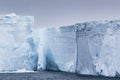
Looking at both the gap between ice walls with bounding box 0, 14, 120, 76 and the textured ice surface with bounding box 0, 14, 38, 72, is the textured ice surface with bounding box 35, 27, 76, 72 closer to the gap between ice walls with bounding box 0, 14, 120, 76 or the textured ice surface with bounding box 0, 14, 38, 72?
the gap between ice walls with bounding box 0, 14, 120, 76

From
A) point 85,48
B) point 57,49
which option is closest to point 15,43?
point 57,49

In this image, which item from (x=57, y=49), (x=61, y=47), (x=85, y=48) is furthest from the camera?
(x=57, y=49)

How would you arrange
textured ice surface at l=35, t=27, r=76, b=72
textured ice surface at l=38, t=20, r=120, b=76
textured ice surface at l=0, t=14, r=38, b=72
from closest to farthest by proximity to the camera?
textured ice surface at l=38, t=20, r=120, b=76 → textured ice surface at l=35, t=27, r=76, b=72 → textured ice surface at l=0, t=14, r=38, b=72

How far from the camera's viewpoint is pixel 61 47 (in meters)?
9.45

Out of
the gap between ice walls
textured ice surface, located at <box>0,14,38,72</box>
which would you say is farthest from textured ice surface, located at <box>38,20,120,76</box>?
textured ice surface, located at <box>0,14,38,72</box>

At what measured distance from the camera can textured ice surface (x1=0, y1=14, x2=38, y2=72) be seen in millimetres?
9414

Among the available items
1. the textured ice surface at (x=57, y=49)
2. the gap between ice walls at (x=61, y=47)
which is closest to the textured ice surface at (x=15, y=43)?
the gap between ice walls at (x=61, y=47)

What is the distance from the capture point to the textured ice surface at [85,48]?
7.88 metres

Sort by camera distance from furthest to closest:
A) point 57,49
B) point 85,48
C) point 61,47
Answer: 1. point 57,49
2. point 61,47
3. point 85,48

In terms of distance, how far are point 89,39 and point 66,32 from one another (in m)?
1.08

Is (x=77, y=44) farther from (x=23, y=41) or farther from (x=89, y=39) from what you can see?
(x=23, y=41)

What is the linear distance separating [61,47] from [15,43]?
3.99 ft

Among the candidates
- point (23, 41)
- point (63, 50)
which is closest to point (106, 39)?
point (63, 50)

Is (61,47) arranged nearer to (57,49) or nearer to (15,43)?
(57,49)
